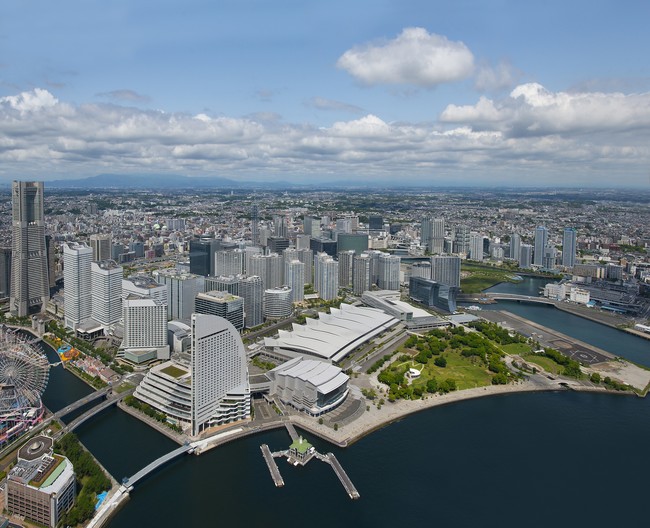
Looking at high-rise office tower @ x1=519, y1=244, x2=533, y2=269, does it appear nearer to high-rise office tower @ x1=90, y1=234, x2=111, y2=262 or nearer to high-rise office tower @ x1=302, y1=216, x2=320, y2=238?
high-rise office tower @ x1=302, y1=216, x2=320, y2=238

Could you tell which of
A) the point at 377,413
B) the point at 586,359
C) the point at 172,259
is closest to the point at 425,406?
the point at 377,413

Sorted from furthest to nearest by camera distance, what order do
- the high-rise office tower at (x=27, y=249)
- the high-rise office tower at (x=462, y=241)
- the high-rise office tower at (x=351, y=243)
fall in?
the high-rise office tower at (x=462, y=241) < the high-rise office tower at (x=351, y=243) < the high-rise office tower at (x=27, y=249)

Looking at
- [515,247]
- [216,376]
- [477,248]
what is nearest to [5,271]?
[216,376]

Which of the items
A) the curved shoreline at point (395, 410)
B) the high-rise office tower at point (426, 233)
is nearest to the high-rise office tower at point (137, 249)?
the high-rise office tower at point (426, 233)

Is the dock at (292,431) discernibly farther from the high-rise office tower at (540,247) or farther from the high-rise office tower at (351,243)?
the high-rise office tower at (540,247)

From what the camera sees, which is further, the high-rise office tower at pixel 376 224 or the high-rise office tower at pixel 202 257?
the high-rise office tower at pixel 376 224

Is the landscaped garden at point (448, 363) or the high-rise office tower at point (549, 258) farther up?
the high-rise office tower at point (549, 258)

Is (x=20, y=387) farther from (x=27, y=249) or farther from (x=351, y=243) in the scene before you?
(x=351, y=243)
